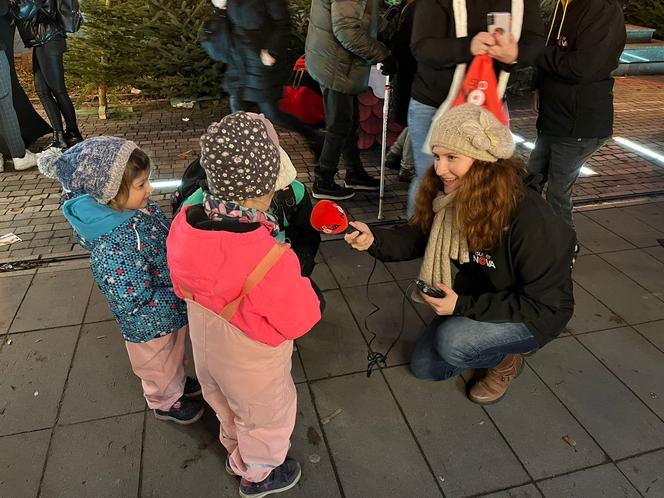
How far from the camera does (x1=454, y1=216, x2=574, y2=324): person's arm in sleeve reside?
7.18ft

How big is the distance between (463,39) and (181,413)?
253 centimetres

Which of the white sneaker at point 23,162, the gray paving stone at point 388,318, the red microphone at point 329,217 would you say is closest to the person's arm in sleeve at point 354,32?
the gray paving stone at point 388,318

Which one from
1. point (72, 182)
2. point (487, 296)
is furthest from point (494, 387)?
point (72, 182)

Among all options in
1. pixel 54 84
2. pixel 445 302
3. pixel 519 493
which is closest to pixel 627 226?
pixel 445 302

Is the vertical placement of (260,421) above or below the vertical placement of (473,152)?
below

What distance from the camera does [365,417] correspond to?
254 cm

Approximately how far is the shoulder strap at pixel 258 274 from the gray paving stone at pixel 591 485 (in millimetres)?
1558

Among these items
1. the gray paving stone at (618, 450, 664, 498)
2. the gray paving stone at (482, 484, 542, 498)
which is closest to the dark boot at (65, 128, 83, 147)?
the gray paving stone at (482, 484, 542, 498)

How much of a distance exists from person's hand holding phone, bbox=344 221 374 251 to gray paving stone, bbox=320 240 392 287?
114 centimetres

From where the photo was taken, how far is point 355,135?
198 inches

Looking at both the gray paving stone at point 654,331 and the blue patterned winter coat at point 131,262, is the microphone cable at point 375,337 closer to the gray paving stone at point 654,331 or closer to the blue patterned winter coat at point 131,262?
the blue patterned winter coat at point 131,262

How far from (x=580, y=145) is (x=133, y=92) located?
714 centimetres

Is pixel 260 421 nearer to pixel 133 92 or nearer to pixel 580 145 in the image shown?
pixel 580 145

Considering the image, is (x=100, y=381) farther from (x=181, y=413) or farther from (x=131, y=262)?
(x=131, y=262)
